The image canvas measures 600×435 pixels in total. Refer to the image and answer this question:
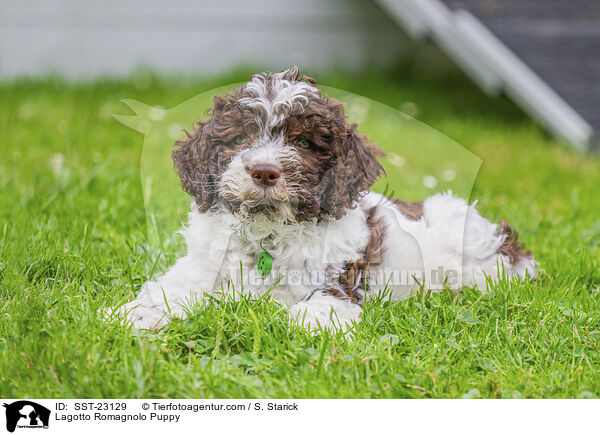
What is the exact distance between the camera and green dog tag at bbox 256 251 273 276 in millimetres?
3111

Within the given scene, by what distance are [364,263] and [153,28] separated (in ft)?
22.9

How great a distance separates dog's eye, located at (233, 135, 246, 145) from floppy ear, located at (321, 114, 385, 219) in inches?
15.3

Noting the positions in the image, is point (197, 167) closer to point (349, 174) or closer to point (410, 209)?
point (349, 174)

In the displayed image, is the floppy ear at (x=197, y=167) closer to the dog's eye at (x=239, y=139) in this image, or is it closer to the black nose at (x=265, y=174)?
the dog's eye at (x=239, y=139)

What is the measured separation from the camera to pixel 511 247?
376 cm

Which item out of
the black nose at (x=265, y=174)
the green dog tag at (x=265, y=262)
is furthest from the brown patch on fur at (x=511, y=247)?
the black nose at (x=265, y=174)

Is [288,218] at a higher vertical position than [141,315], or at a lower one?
higher

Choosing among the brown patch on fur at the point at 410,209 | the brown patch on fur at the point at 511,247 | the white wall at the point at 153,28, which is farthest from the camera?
the white wall at the point at 153,28

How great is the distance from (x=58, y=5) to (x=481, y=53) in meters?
5.91

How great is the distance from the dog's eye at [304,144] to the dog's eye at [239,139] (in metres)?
0.23

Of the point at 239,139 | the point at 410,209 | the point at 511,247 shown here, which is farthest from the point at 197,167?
the point at 511,247
